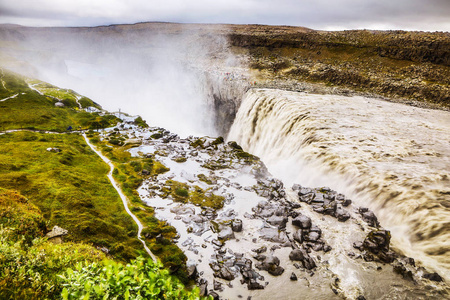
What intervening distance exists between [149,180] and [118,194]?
5.07 m

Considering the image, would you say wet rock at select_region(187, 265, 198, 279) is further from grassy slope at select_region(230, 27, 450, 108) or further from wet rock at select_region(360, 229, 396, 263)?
grassy slope at select_region(230, 27, 450, 108)

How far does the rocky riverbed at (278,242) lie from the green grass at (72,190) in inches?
194

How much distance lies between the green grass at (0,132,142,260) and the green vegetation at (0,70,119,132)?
52.7ft

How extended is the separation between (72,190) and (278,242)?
2509 centimetres

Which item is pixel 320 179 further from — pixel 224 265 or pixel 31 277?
pixel 31 277

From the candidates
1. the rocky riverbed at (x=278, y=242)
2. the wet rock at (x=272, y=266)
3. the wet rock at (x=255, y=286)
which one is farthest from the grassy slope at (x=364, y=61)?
the wet rock at (x=255, y=286)

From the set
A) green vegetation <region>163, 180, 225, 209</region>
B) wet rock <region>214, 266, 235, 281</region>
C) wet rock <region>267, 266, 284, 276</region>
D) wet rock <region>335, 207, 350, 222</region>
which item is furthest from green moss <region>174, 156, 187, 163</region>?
wet rock <region>267, 266, 284, 276</region>

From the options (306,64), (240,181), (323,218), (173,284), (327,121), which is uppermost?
(306,64)

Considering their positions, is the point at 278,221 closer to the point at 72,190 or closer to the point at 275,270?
the point at 275,270

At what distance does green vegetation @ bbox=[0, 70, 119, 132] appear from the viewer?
62.7 m

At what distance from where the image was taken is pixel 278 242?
71.2 ft

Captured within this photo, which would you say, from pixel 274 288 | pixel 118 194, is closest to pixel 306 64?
pixel 118 194

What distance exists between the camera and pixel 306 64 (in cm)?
8212

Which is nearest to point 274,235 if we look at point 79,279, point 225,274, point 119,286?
point 225,274
